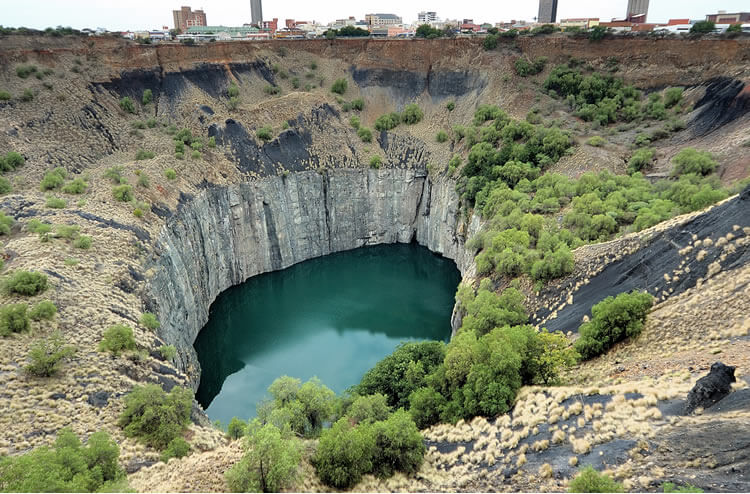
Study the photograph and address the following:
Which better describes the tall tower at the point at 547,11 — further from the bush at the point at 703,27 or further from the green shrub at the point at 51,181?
the green shrub at the point at 51,181

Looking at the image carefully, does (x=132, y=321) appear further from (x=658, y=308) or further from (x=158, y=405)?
(x=658, y=308)

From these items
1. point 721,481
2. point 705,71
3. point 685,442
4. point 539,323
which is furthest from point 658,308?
point 705,71

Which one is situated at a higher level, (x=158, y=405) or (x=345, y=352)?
(x=158, y=405)

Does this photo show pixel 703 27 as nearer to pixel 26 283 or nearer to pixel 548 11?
pixel 548 11

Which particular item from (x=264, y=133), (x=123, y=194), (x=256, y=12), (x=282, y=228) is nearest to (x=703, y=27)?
(x=264, y=133)

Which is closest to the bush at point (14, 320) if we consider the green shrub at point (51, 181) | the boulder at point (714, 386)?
the green shrub at point (51, 181)

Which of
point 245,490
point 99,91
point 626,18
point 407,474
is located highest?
point 626,18

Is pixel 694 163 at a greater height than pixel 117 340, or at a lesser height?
greater
